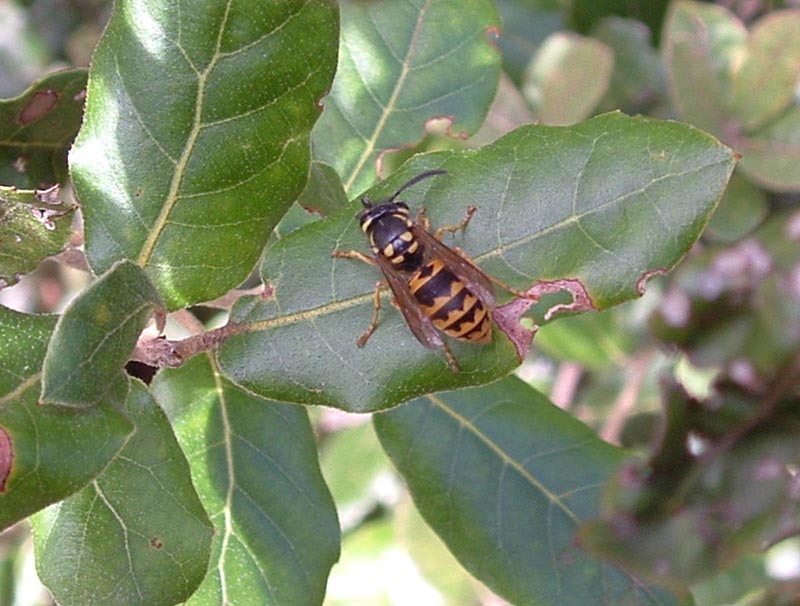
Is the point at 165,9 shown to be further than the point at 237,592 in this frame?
No

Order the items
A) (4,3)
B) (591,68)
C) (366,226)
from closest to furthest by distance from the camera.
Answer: (366,226) < (591,68) < (4,3)

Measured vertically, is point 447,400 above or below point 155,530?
below

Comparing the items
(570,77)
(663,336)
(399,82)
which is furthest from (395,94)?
(663,336)

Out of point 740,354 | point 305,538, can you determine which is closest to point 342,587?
point 305,538

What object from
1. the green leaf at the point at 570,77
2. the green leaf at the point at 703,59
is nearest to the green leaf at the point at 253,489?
the green leaf at the point at 570,77

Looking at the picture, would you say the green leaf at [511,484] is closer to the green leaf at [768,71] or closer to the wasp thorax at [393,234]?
the wasp thorax at [393,234]

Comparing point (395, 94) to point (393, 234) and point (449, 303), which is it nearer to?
point (393, 234)

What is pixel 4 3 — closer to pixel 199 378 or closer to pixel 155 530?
pixel 199 378
